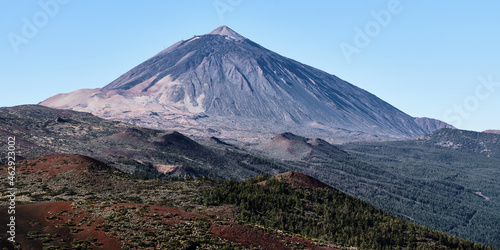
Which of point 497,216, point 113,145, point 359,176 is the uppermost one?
point 113,145

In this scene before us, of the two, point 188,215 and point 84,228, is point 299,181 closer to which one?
point 188,215

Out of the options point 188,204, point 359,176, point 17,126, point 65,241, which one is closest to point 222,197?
point 188,204

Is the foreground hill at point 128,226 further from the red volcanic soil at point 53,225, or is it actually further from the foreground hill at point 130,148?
the foreground hill at point 130,148

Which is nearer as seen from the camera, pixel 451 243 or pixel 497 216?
pixel 451 243

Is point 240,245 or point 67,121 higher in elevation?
point 67,121

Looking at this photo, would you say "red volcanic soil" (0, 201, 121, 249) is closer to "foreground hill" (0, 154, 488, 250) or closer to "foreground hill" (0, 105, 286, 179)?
"foreground hill" (0, 154, 488, 250)

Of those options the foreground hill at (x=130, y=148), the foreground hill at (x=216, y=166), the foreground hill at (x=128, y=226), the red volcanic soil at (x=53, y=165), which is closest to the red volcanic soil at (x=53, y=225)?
the foreground hill at (x=128, y=226)

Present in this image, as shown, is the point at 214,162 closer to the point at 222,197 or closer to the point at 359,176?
the point at 359,176

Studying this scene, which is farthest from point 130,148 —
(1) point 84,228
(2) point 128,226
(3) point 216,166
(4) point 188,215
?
(1) point 84,228
